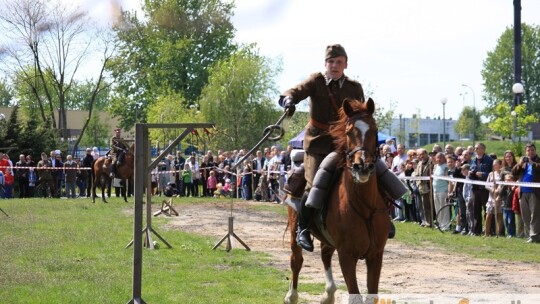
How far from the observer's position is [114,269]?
13578mm

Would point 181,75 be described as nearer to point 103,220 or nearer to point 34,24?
point 34,24

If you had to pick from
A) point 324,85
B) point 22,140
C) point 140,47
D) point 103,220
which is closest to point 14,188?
point 22,140

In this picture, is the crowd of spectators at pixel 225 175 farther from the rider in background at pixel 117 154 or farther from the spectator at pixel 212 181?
the rider in background at pixel 117 154

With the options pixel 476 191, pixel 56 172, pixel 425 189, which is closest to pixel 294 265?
pixel 476 191

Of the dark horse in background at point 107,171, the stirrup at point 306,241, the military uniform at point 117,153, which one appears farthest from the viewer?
the dark horse in background at point 107,171

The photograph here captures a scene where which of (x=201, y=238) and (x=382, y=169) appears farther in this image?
(x=201, y=238)

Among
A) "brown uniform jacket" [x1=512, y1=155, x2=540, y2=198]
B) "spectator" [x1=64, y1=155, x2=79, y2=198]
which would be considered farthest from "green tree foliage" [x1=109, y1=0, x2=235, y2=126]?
"brown uniform jacket" [x1=512, y1=155, x2=540, y2=198]

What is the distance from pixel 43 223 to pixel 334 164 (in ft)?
47.5

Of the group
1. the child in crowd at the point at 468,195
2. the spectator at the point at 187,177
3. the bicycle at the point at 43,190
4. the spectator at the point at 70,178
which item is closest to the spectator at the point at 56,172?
the bicycle at the point at 43,190

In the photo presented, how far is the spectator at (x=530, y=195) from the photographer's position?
18.2 m

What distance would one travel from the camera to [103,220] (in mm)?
23375

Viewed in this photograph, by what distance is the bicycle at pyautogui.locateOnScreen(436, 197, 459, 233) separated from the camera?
70.0ft

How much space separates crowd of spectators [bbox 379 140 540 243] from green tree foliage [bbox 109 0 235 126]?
1197 cm

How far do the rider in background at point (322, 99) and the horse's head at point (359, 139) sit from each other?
0.81 metres
